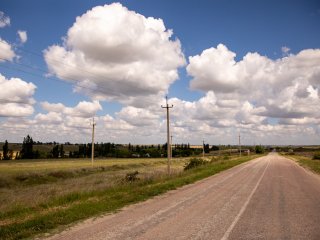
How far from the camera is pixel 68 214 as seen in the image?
11430mm

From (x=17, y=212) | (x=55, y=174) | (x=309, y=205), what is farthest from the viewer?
(x=55, y=174)

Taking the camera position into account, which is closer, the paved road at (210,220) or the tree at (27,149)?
the paved road at (210,220)

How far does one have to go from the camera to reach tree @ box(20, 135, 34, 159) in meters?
127

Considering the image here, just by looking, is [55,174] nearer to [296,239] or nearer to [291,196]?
[291,196]

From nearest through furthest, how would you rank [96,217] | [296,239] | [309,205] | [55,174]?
[296,239], [96,217], [309,205], [55,174]

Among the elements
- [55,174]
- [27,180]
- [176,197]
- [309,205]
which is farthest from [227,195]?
[55,174]

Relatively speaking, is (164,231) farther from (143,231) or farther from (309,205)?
(309,205)

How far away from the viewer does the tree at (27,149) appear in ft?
415

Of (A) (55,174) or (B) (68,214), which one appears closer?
(B) (68,214)

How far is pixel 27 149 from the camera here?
128625 millimetres

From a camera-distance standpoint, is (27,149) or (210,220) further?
(27,149)

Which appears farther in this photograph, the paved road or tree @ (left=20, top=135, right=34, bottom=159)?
tree @ (left=20, top=135, right=34, bottom=159)

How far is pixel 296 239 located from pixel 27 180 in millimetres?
38193

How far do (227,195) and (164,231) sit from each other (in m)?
8.62
